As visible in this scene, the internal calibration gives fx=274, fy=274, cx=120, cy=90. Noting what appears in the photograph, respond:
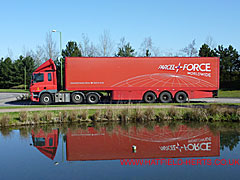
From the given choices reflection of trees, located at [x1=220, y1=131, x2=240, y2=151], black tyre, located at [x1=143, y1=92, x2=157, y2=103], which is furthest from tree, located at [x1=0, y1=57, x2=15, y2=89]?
reflection of trees, located at [x1=220, y1=131, x2=240, y2=151]

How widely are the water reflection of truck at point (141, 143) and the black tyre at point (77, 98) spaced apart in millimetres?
9053

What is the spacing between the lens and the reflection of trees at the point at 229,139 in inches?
413

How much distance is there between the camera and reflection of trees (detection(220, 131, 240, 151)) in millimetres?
10492

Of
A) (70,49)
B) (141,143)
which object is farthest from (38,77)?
(70,49)

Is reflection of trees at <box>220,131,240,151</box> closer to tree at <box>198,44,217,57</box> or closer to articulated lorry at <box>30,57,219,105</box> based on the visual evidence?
articulated lorry at <box>30,57,219,105</box>

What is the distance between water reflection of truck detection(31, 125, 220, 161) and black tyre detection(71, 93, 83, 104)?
9053 mm

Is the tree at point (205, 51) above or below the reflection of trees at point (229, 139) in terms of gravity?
above

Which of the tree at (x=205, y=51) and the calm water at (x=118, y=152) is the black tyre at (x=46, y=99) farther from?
the tree at (x=205, y=51)

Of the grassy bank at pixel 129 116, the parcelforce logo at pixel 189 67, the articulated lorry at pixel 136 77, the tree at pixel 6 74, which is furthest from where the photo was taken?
the tree at pixel 6 74

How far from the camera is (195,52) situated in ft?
154

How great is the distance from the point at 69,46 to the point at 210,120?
118 ft

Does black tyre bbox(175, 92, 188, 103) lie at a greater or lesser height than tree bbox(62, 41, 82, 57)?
lesser

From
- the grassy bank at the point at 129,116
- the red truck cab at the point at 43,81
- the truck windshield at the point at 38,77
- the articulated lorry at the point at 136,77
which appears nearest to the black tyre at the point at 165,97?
the articulated lorry at the point at 136,77
